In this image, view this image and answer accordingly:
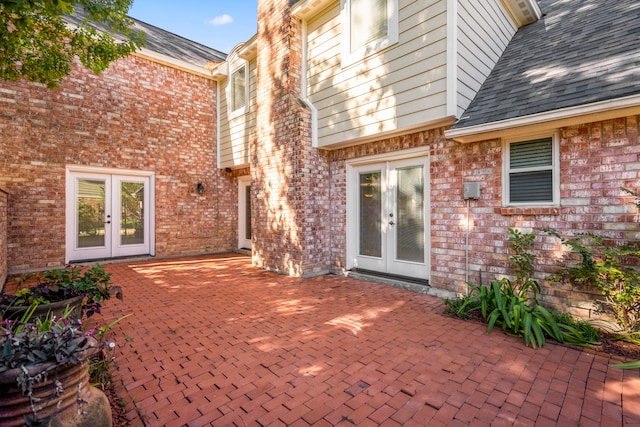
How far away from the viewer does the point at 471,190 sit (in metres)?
4.31

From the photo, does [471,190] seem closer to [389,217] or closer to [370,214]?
[389,217]

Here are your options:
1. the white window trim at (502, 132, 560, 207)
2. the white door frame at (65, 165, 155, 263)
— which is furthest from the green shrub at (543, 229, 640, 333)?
the white door frame at (65, 165, 155, 263)

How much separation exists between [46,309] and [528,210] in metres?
5.39

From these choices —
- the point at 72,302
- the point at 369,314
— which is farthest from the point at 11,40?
the point at 369,314

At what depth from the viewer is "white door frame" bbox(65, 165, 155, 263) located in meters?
7.09

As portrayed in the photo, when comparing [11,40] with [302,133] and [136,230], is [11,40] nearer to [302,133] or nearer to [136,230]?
[302,133]

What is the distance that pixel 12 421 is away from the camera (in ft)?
4.91

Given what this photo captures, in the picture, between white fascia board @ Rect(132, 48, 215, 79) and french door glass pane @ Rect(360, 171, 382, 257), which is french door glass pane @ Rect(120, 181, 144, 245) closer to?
white fascia board @ Rect(132, 48, 215, 79)

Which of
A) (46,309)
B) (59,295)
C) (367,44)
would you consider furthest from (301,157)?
(46,309)

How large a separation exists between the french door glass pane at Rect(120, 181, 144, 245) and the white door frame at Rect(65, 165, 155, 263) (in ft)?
0.36

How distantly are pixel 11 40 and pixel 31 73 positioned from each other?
4.20ft

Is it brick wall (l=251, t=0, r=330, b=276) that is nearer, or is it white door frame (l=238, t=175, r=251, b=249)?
brick wall (l=251, t=0, r=330, b=276)

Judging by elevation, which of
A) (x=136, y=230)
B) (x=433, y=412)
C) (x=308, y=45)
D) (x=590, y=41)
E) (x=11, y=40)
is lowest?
(x=433, y=412)

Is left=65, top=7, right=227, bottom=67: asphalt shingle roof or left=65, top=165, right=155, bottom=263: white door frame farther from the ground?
left=65, top=7, right=227, bottom=67: asphalt shingle roof
